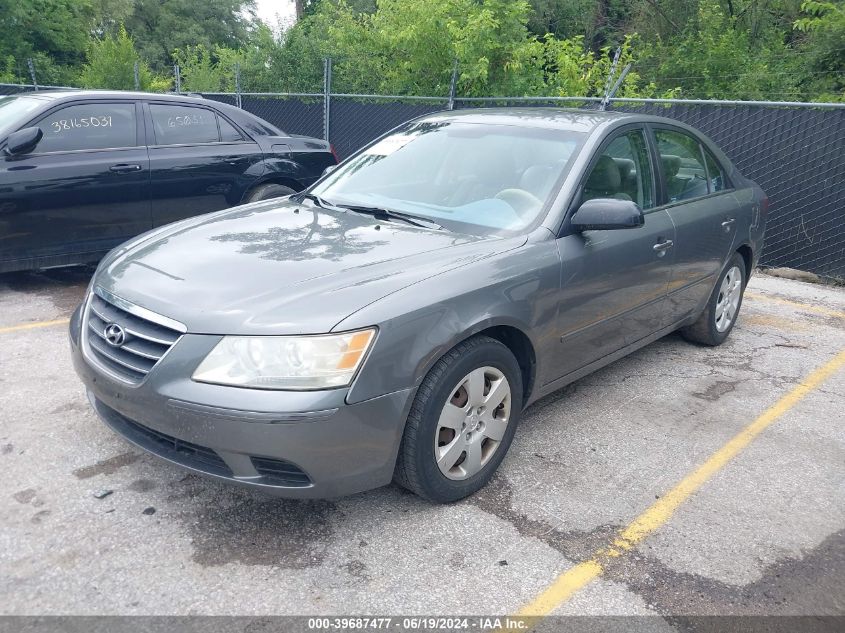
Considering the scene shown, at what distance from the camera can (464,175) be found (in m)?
3.90

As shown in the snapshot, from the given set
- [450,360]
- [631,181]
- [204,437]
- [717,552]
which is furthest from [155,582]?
[631,181]

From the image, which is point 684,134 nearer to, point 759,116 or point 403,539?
point 403,539

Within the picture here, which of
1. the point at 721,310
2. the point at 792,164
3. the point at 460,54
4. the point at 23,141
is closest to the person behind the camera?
the point at 721,310

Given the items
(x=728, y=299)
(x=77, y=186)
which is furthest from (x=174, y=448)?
(x=728, y=299)

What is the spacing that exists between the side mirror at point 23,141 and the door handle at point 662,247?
4577mm

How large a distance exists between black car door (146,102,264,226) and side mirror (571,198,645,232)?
13.3 ft

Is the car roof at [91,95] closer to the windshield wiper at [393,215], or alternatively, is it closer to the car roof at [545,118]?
the car roof at [545,118]

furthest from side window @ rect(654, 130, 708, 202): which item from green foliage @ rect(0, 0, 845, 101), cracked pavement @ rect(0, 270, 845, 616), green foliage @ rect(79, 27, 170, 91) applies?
green foliage @ rect(79, 27, 170, 91)

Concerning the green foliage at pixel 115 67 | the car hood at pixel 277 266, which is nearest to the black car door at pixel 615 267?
the car hood at pixel 277 266

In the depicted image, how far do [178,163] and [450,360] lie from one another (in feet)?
14.3

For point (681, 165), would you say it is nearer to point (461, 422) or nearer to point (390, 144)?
point (390, 144)

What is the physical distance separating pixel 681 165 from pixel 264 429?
3.37 metres

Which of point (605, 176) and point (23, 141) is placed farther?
point (23, 141)

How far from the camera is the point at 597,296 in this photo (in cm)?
374
